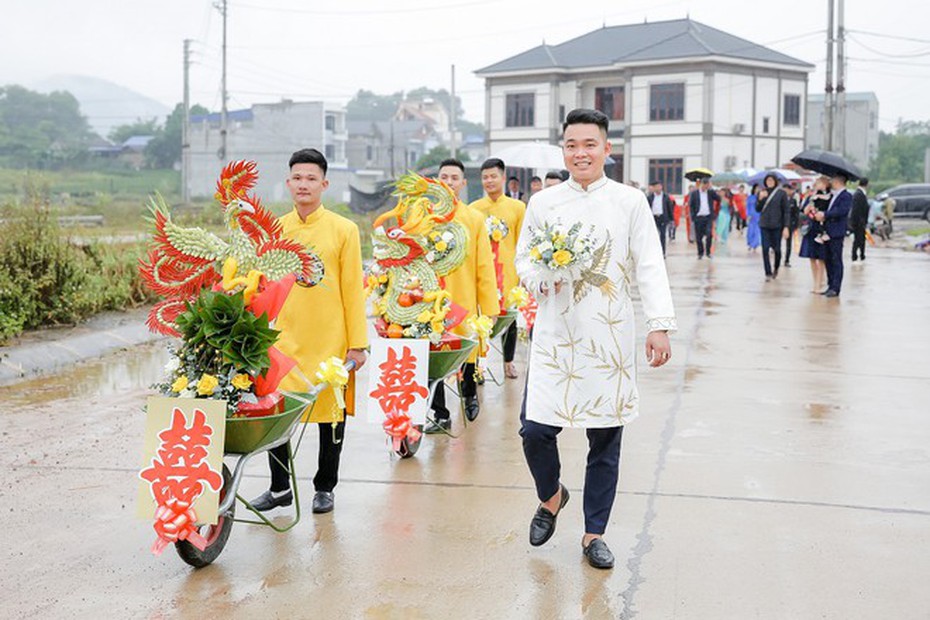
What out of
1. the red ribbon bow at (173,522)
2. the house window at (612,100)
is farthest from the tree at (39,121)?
the red ribbon bow at (173,522)

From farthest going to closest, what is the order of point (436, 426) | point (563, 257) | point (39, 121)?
→ point (39, 121)
point (436, 426)
point (563, 257)

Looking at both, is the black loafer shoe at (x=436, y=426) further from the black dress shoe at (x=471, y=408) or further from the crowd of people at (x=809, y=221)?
the crowd of people at (x=809, y=221)

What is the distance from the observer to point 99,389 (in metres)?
8.48

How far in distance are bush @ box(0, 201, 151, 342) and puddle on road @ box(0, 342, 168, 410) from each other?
0.94 metres

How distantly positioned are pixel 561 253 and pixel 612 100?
154ft

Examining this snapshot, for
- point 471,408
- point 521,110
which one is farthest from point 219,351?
point 521,110

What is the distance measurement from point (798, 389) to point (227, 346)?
537 centimetres

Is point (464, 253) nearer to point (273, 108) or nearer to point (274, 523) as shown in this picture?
point (274, 523)

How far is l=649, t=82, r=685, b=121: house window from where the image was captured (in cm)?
4653

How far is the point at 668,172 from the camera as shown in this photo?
4744cm

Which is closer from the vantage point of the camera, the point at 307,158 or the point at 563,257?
the point at 563,257

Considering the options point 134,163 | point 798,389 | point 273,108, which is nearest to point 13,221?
point 798,389

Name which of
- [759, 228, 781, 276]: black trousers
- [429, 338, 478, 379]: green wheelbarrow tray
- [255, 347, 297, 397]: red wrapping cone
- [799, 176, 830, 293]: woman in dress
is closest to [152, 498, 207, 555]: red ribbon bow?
[255, 347, 297, 397]: red wrapping cone

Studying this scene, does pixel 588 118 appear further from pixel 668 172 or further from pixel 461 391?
pixel 668 172
